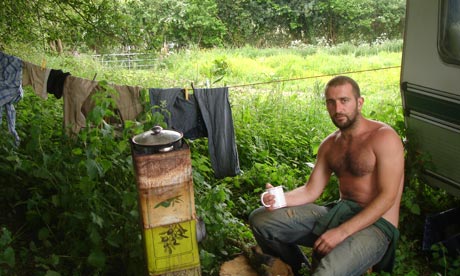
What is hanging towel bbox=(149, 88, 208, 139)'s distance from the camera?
468 cm

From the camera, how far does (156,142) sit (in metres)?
2.65

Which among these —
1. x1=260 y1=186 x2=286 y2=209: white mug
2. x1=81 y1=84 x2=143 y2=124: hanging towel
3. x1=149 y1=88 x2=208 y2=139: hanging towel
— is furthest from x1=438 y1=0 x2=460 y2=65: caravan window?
x1=81 y1=84 x2=143 y2=124: hanging towel

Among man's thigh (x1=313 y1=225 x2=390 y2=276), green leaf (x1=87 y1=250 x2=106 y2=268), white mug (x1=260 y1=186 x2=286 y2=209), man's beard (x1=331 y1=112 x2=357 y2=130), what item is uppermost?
man's beard (x1=331 y1=112 x2=357 y2=130)

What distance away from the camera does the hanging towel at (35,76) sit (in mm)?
4668

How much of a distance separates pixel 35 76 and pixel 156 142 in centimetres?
266

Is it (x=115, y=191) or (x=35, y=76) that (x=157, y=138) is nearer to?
(x=115, y=191)

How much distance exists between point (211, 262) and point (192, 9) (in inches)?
695

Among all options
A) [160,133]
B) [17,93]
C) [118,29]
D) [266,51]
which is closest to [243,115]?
[118,29]

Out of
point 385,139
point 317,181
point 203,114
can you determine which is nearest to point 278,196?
point 317,181

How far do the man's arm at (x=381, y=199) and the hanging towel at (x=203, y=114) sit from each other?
2.10m

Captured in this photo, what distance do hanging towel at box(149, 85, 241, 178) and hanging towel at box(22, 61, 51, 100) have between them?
1.10 metres

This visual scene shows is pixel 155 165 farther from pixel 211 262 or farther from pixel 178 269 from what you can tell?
pixel 211 262

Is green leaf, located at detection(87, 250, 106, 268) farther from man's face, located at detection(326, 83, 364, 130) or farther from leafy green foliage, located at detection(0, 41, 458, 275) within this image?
man's face, located at detection(326, 83, 364, 130)

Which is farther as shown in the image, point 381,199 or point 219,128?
point 219,128
